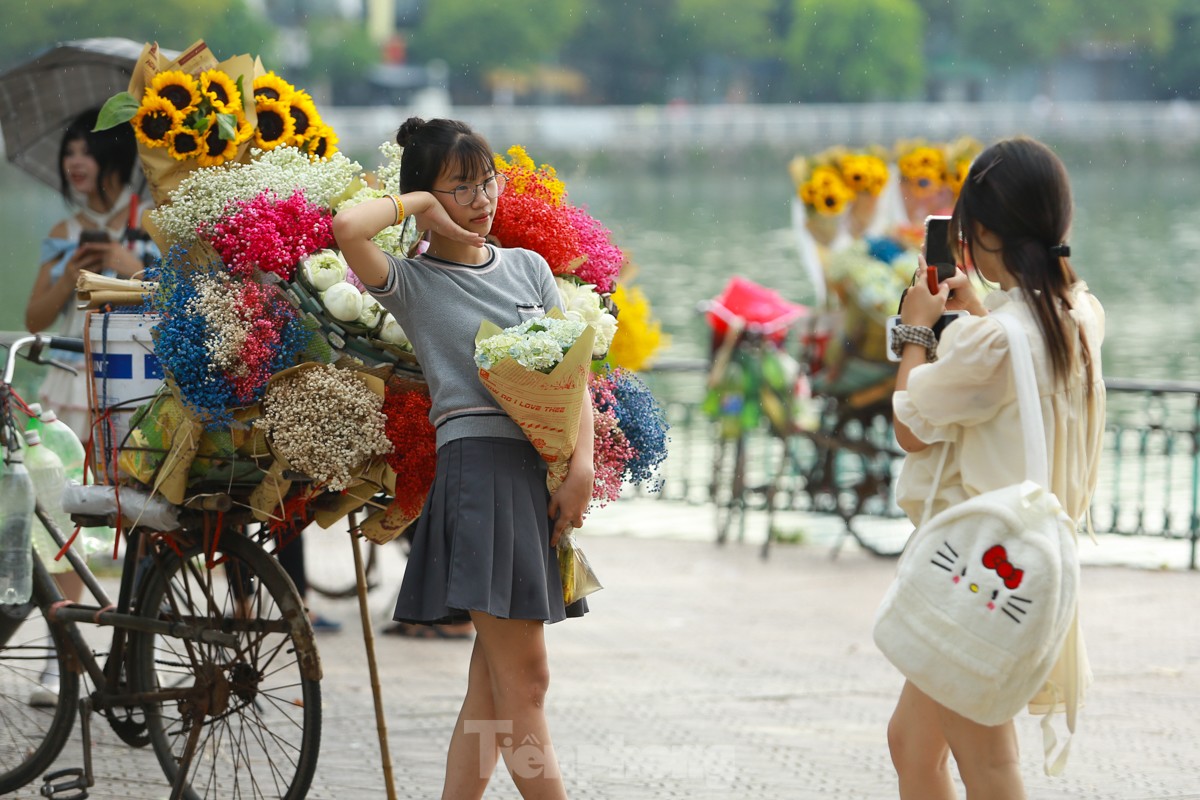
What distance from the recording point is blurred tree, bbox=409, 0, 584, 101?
88.1m

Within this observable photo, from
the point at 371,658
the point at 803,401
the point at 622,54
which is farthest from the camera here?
the point at 622,54

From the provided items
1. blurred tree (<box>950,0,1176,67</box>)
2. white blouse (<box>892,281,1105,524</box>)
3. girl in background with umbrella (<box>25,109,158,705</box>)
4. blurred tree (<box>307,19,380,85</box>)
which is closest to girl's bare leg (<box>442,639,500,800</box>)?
white blouse (<box>892,281,1105,524</box>)

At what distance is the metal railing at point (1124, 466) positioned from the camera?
8.12 metres

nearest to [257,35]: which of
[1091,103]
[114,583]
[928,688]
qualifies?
[1091,103]

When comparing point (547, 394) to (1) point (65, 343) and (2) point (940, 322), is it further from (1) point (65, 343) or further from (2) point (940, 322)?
(1) point (65, 343)

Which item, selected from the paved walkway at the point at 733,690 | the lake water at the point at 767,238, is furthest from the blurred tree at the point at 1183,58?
the paved walkway at the point at 733,690

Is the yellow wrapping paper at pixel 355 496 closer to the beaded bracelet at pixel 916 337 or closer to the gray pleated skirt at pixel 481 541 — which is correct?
the gray pleated skirt at pixel 481 541

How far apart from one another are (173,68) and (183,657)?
1557mm

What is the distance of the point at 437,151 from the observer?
3.42 metres

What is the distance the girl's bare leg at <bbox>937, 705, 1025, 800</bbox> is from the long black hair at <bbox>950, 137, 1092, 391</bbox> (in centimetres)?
71

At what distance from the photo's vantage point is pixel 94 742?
480 centimetres

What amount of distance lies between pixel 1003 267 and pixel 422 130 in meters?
1.31

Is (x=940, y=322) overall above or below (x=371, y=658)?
above

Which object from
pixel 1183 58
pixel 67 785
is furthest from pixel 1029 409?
pixel 1183 58
